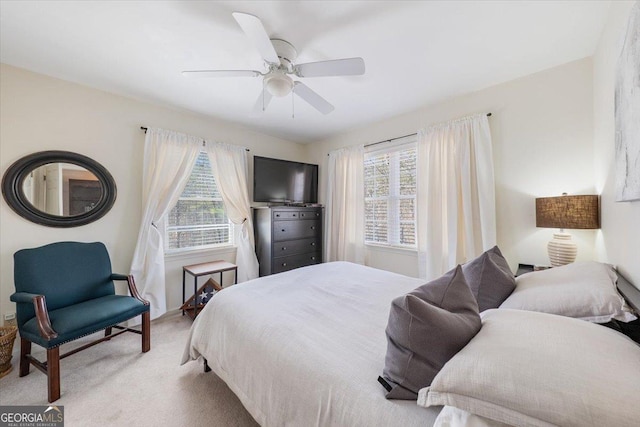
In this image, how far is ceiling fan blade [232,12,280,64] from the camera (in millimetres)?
1297

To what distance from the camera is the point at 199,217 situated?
331 centimetres

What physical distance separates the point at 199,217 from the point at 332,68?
263 centimetres

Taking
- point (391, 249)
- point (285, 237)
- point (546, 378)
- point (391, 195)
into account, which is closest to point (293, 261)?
point (285, 237)

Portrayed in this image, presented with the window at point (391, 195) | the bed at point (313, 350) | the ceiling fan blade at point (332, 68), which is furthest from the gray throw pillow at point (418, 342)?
the window at point (391, 195)

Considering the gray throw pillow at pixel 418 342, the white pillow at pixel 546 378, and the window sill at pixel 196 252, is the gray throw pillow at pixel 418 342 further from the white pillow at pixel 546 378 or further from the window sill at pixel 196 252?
the window sill at pixel 196 252

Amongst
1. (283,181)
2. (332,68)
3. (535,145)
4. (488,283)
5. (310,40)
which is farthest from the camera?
(283,181)

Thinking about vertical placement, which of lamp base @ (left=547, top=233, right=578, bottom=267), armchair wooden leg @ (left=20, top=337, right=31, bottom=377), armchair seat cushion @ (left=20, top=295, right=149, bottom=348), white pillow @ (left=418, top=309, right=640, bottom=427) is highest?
lamp base @ (left=547, top=233, right=578, bottom=267)

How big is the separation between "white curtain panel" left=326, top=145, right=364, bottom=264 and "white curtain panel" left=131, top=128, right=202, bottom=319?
7.21ft

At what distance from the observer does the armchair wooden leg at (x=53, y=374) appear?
161cm

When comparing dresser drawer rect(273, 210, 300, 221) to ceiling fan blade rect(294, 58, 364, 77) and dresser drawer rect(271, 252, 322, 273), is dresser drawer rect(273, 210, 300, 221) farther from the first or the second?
ceiling fan blade rect(294, 58, 364, 77)

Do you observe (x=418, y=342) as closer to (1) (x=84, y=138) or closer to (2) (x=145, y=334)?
(2) (x=145, y=334)

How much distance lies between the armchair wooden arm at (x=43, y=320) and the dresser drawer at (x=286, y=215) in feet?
7.36

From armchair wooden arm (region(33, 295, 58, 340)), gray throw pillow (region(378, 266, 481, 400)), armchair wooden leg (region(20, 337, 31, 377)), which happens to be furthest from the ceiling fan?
armchair wooden leg (region(20, 337, 31, 377))

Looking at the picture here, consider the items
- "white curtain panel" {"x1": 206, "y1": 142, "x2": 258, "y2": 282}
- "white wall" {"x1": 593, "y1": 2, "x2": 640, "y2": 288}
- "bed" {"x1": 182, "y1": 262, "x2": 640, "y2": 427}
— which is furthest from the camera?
"white curtain panel" {"x1": 206, "y1": 142, "x2": 258, "y2": 282}
